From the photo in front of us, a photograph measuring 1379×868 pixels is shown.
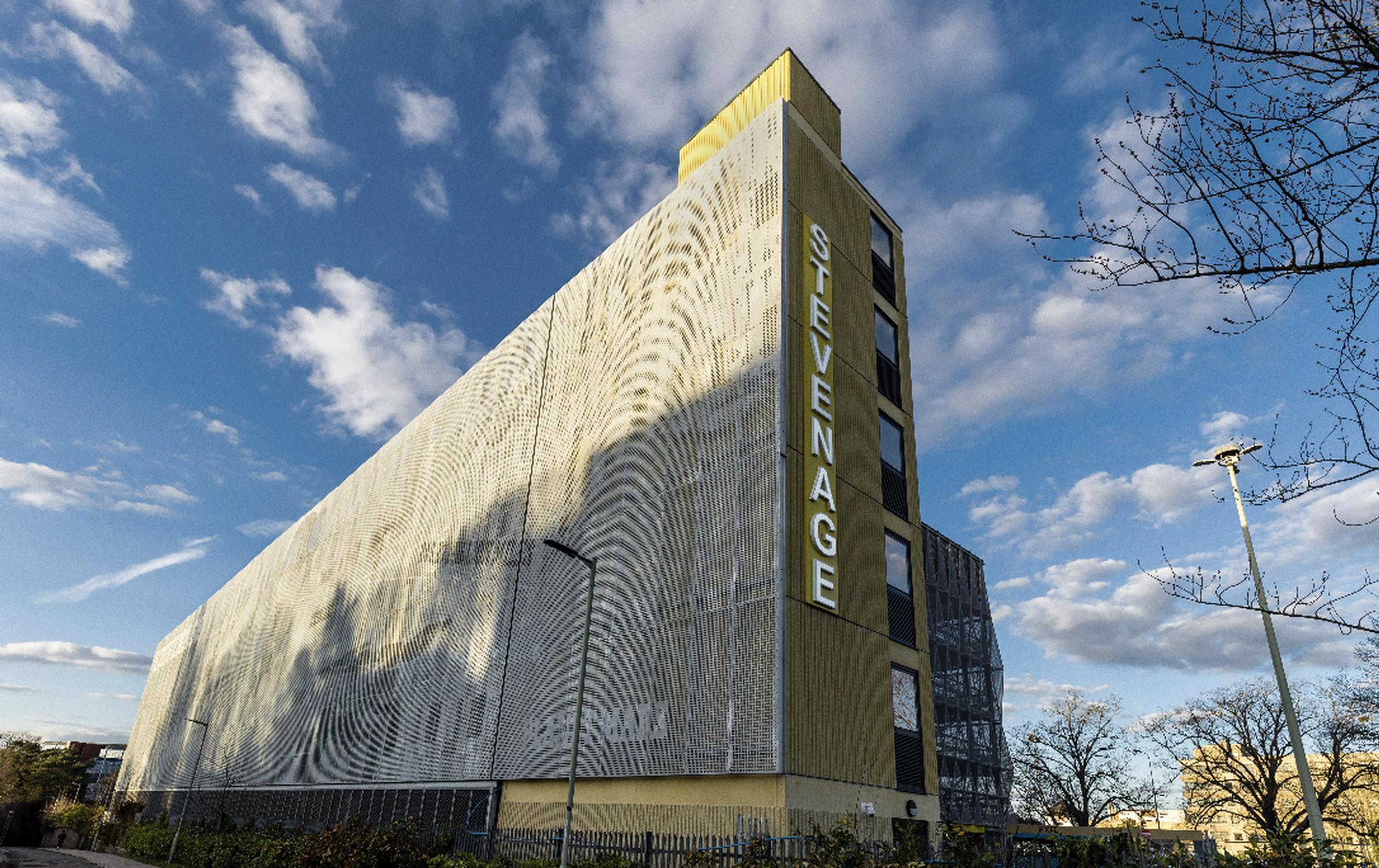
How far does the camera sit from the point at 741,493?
24891 millimetres

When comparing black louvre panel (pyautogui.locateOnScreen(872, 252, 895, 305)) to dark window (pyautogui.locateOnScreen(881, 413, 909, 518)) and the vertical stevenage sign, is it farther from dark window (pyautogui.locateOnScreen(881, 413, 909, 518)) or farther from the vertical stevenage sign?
dark window (pyautogui.locateOnScreen(881, 413, 909, 518))

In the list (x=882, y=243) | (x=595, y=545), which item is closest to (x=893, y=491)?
(x=595, y=545)

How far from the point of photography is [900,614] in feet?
90.9

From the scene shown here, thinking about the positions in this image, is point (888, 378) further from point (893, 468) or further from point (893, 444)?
point (893, 468)

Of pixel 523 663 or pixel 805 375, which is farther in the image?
pixel 523 663

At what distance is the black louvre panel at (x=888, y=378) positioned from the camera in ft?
102

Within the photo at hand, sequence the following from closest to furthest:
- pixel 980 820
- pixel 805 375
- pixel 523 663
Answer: pixel 805 375
pixel 523 663
pixel 980 820

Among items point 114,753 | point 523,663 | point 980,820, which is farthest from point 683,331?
point 114,753

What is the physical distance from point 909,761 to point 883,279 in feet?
62.8

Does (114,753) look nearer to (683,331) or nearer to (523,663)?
(523,663)

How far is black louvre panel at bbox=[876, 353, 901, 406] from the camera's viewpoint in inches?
1225

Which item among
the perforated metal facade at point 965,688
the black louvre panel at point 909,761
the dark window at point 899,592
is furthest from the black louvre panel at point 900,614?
the perforated metal facade at point 965,688

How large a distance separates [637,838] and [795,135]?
2438 cm

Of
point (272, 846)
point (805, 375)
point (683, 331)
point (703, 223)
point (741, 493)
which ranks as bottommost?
point (272, 846)
